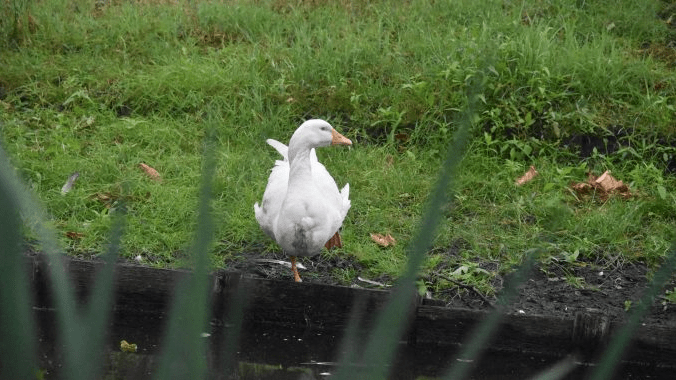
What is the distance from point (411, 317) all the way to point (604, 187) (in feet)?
7.10

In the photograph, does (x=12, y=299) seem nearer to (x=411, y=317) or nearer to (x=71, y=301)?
(x=71, y=301)

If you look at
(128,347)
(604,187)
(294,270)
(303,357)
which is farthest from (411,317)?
(604,187)

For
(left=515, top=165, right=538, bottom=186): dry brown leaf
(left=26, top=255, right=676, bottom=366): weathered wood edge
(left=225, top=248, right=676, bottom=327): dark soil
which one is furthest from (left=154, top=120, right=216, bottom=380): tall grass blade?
(left=515, top=165, right=538, bottom=186): dry brown leaf

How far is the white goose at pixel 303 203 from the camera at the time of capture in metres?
4.46

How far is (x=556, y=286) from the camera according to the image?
4.96m

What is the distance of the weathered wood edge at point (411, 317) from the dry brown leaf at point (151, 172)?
56.5 inches

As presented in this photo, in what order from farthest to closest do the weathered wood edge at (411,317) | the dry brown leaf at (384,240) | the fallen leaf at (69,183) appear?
the fallen leaf at (69,183) → the dry brown leaf at (384,240) → the weathered wood edge at (411,317)

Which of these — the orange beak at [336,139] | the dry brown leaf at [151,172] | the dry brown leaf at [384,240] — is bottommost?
the dry brown leaf at [151,172]

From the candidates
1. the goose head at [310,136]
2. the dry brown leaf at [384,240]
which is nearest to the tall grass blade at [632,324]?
the goose head at [310,136]

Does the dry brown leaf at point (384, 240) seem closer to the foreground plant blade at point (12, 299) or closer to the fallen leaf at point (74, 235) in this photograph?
the fallen leaf at point (74, 235)

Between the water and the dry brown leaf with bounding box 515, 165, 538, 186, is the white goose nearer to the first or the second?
the water

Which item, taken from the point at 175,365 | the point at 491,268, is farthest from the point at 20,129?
the point at 175,365

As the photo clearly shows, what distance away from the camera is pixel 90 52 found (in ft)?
24.2

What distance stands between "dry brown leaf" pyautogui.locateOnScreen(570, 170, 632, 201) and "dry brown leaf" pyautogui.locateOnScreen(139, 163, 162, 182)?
Result: 2.62 meters
